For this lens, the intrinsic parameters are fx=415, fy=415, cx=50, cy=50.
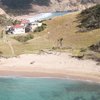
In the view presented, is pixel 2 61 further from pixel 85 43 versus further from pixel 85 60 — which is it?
pixel 85 43

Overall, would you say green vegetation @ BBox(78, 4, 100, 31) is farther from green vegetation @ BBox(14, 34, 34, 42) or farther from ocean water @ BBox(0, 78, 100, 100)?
ocean water @ BBox(0, 78, 100, 100)

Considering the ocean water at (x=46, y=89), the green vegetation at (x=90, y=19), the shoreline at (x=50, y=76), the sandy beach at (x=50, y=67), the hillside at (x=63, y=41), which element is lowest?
the ocean water at (x=46, y=89)

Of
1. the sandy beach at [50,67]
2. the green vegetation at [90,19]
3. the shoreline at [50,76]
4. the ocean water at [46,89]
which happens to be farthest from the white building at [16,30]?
the ocean water at [46,89]

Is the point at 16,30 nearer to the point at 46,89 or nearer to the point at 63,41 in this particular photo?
the point at 63,41

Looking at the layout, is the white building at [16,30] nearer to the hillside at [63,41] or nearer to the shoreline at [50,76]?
the hillside at [63,41]

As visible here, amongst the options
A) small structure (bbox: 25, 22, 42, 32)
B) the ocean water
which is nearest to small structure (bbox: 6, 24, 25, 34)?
small structure (bbox: 25, 22, 42, 32)

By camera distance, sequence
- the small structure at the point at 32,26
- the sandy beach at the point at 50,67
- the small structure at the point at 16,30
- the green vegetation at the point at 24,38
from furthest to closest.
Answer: the small structure at the point at 32,26
the small structure at the point at 16,30
the green vegetation at the point at 24,38
the sandy beach at the point at 50,67

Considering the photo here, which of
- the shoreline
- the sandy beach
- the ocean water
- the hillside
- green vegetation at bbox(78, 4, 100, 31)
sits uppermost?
green vegetation at bbox(78, 4, 100, 31)
